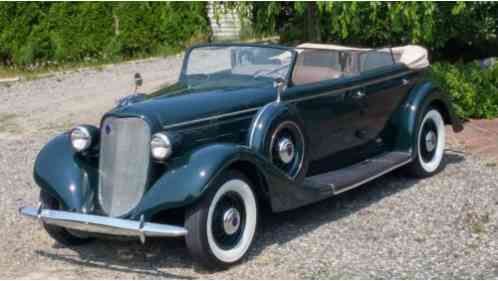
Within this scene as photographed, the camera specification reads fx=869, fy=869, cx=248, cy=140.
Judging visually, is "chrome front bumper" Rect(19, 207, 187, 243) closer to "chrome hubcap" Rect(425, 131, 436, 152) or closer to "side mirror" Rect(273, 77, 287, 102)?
"side mirror" Rect(273, 77, 287, 102)

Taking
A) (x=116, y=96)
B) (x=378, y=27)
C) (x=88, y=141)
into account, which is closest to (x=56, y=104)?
(x=116, y=96)

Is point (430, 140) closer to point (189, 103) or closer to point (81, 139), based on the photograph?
point (189, 103)

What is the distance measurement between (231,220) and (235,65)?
1.75 meters

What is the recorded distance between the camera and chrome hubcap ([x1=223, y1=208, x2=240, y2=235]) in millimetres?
5855

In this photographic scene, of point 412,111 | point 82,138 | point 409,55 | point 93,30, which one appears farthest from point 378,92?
point 93,30

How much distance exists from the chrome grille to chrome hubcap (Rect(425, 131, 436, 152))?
3442mm

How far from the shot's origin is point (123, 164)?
5.96 meters

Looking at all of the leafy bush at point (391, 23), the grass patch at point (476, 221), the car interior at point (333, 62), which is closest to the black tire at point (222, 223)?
the car interior at point (333, 62)

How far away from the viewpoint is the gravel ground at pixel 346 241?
5805 millimetres

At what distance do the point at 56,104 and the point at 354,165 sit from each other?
6.77 m

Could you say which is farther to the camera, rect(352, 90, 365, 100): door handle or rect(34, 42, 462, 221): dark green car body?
rect(352, 90, 365, 100): door handle

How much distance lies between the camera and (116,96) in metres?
13.4

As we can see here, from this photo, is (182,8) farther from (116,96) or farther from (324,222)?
(324,222)

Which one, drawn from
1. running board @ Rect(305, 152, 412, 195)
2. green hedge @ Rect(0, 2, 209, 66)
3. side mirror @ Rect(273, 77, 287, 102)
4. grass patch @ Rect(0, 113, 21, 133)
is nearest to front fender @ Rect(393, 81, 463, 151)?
running board @ Rect(305, 152, 412, 195)
